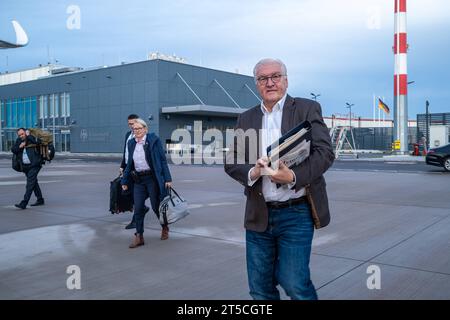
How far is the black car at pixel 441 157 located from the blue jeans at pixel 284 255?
17911 mm

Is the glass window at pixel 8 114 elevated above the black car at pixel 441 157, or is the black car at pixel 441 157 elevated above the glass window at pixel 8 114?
the glass window at pixel 8 114

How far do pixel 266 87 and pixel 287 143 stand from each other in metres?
0.51

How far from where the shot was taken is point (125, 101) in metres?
47.0

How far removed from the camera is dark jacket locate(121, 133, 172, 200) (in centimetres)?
621

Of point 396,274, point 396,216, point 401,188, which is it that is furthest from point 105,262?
point 401,188

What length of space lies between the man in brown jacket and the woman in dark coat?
346 centimetres

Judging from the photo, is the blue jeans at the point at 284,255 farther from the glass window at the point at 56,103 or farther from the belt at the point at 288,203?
the glass window at the point at 56,103

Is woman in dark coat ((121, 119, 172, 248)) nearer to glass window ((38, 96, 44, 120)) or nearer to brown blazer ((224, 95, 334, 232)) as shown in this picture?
brown blazer ((224, 95, 334, 232))

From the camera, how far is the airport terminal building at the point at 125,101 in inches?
1759

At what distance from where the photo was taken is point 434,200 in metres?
9.95

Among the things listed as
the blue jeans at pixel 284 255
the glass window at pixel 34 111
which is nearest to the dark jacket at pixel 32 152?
the blue jeans at pixel 284 255

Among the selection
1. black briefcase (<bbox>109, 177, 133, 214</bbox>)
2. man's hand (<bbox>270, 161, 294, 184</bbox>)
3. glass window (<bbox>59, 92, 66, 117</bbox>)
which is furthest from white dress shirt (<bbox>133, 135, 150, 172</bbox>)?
glass window (<bbox>59, 92, 66, 117</bbox>)

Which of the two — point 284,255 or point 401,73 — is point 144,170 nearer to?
point 284,255

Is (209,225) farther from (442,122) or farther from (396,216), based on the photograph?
(442,122)
